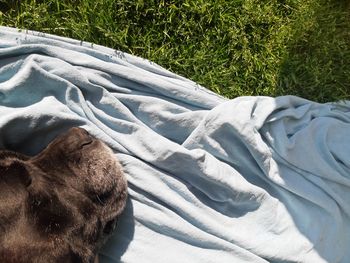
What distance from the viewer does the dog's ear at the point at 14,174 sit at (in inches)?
73.8

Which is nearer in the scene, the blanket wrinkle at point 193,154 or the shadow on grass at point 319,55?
the blanket wrinkle at point 193,154

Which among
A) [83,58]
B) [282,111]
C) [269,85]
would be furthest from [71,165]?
[269,85]

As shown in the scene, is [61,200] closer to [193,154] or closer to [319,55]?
[193,154]

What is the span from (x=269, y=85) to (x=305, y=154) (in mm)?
448

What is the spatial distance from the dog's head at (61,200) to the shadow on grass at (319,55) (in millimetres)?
987

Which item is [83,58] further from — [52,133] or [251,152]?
[251,152]

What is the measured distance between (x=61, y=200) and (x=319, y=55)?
1.41 meters

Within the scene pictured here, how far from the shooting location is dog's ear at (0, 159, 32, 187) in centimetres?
187

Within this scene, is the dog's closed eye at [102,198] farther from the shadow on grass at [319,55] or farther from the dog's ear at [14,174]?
the shadow on grass at [319,55]

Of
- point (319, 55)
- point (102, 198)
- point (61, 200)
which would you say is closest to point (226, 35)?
point (319, 55)

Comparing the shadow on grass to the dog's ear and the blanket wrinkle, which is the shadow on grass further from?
the dog's ear

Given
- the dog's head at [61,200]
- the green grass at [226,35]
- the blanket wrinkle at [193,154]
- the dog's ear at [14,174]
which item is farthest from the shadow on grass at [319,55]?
the dog's ear at [14,174]

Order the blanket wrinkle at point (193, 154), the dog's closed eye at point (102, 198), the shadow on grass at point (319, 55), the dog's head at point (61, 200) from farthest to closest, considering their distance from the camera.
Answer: the shadow on grass at point (319, 55)
the blanket wrinkle at point (193, 154)
the dog's closed eye at point (102, 198)
the dog's head at point (61, 200)

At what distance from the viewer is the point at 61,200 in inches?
75.7
